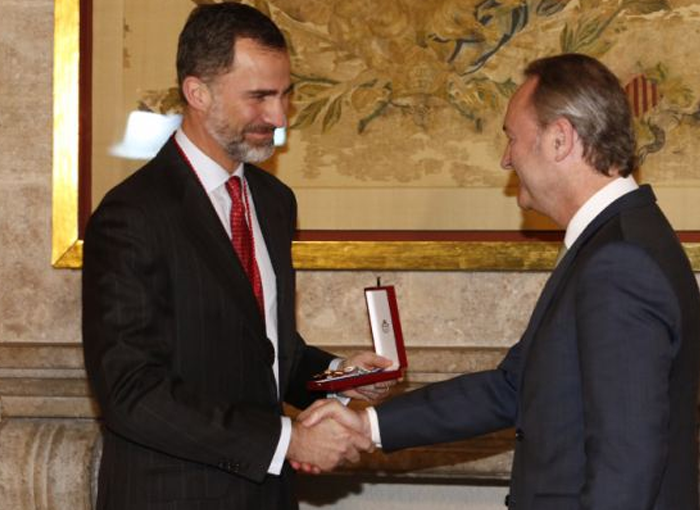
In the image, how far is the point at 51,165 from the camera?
4328 mm

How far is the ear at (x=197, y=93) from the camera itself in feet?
10.2

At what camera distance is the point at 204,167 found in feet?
10.1

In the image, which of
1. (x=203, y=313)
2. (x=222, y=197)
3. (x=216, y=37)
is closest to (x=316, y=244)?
(x=222, y=197)

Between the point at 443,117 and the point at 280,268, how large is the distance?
47.2 inches

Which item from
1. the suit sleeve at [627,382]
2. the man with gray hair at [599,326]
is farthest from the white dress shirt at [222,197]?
the suit sleeve at [627,382]

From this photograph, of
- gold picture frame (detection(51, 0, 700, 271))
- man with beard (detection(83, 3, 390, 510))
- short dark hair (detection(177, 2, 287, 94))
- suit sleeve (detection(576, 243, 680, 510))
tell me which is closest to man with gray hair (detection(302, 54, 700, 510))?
suit sleeve (detection(576, 243, 680, 510))

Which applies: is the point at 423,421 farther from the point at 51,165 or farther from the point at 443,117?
the point at 51,165

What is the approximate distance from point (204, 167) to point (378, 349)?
675mm

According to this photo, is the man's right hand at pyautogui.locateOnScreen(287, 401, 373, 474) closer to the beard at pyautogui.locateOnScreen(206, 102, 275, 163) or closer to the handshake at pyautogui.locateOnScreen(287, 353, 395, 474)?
the handshake at pyautogui.locateOnScreen(287, 353, 395, 474)

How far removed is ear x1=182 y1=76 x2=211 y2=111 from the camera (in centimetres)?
312

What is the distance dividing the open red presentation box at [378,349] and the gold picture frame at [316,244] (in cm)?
85

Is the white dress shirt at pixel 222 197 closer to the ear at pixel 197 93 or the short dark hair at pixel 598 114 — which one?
the ear at pixel 197 93

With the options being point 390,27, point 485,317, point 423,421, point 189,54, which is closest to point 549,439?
point 423,421

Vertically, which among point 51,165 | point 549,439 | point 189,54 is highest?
point 189,54
